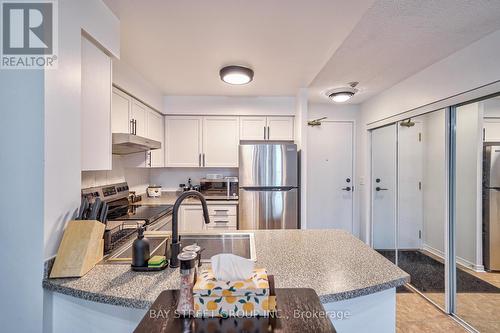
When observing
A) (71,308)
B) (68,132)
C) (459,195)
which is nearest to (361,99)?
(459,195)

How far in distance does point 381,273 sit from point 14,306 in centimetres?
157

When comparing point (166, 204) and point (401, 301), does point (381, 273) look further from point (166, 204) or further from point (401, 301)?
point (166, 204)

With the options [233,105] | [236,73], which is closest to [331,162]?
[233,105]

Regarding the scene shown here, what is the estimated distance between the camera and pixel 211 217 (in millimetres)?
3141

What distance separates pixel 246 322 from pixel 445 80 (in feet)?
8.36

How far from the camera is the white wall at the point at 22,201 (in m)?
1.01

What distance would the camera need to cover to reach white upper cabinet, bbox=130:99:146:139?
2561mm

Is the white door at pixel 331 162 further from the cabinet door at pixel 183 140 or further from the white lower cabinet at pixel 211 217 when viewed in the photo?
the cabinet door at pixel 183 140

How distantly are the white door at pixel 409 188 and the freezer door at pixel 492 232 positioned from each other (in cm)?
82

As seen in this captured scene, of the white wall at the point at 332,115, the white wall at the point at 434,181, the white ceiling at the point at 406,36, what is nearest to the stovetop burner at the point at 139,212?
the white ceiling at the point at 406,36

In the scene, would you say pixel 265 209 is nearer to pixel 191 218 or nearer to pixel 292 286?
pixel 191 218

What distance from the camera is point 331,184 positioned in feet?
12.9

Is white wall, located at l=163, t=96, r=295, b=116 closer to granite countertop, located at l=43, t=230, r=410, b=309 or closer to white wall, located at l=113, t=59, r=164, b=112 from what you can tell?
white wall, located at l=113, t=59, r=164, b=112

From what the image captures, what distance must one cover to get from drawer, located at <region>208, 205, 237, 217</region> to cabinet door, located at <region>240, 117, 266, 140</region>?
1.03 meters
